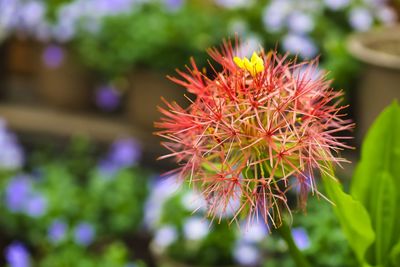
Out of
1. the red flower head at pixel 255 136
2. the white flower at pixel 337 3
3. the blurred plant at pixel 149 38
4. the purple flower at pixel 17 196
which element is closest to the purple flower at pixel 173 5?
the blurred plant at pixel 149 38

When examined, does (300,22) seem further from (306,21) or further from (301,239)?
(301,239)

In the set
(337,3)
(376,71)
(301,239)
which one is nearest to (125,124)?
(337,3)

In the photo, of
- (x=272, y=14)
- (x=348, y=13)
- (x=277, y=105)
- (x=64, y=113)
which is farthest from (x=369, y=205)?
(x=64, y=113)

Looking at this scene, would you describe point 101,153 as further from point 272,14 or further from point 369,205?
point 369,205

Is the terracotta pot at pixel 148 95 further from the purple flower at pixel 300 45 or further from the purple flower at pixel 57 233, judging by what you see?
the purple flower at pixel 57 233

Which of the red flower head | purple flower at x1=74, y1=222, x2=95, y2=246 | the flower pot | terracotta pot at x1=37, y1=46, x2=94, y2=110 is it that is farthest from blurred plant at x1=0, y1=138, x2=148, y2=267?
the red flower head
